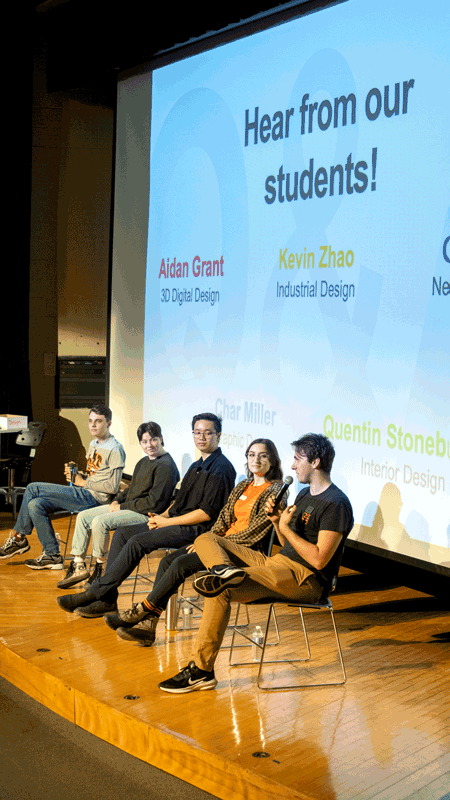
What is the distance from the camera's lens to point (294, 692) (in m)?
3.33

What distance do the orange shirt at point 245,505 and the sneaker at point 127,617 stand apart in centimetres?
53

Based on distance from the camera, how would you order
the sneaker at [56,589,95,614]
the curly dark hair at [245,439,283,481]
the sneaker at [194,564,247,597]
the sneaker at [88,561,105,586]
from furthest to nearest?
the sneaker at [88,561,105,586] → the sneaker at [56,589,95,614] → the curly dark hair at [245,439,283,481] → the sneaker at [194,564,247,597]

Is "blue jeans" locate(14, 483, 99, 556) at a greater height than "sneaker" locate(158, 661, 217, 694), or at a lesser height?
greater

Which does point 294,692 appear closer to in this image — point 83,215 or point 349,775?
point 349,775

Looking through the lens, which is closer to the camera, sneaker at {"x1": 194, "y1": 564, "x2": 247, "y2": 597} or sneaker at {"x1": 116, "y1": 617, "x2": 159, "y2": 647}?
sneaker at {"x1": 194, "y1": 564, "x2": 247, "y2": 597}

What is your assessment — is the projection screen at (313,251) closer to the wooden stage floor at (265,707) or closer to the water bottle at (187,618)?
the wooden stage floor at (265,707)

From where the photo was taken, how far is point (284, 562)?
137 inches

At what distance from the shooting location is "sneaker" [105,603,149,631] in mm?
3713

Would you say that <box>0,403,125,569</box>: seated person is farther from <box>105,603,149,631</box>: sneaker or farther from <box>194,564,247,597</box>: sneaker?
<box>194,564,247,597</box>: sneaker

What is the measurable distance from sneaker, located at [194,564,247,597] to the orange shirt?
1.97 ft

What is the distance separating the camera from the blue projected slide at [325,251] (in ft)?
13.7

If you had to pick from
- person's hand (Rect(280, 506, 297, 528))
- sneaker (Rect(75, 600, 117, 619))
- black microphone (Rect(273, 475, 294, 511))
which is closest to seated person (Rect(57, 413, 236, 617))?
sneaker (Rect(75, 600, 117, 619))

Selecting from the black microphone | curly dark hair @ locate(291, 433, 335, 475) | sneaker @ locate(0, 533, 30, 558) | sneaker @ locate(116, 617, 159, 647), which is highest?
curly dark hair @ locate(291, 433, 335, 475)

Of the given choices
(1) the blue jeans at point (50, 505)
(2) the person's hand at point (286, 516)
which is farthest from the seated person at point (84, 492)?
(2) the person's hand at point (286, 516)
